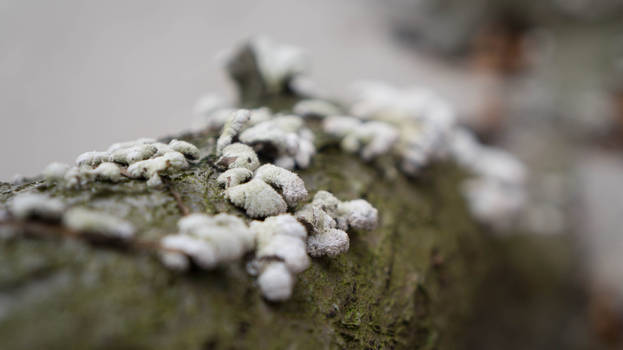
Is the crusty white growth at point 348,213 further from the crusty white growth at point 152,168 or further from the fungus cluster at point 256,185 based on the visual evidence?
the crusty white growth at point 152,168

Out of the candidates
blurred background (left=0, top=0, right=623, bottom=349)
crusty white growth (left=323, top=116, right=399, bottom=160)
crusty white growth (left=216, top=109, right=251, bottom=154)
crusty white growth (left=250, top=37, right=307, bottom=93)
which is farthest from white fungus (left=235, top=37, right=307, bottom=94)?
crusty white growth (left=216, top=109, right=251, bottom=154)

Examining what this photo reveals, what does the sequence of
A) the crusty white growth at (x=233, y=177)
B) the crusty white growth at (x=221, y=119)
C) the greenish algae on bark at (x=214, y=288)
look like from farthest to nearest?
the crusty white growth at (x=221, y=119) → the crusty white growth at (x=233, y=177) → the greenish algae on bark at (x=214, y=288)

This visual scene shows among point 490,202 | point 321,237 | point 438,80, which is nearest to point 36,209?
point 321,237

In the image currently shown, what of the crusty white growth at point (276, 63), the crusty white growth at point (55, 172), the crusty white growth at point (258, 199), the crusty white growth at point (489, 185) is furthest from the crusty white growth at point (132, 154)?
the crusty white growth at point (489, 185)

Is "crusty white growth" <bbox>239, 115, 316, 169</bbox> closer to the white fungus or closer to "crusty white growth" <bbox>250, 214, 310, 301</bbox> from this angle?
"crusty white growth" <bbox>250, 214, 310, 301</bbox>

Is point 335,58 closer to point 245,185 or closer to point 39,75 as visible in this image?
point 39,75

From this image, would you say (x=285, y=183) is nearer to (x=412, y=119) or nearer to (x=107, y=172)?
(x=107, y=172)
